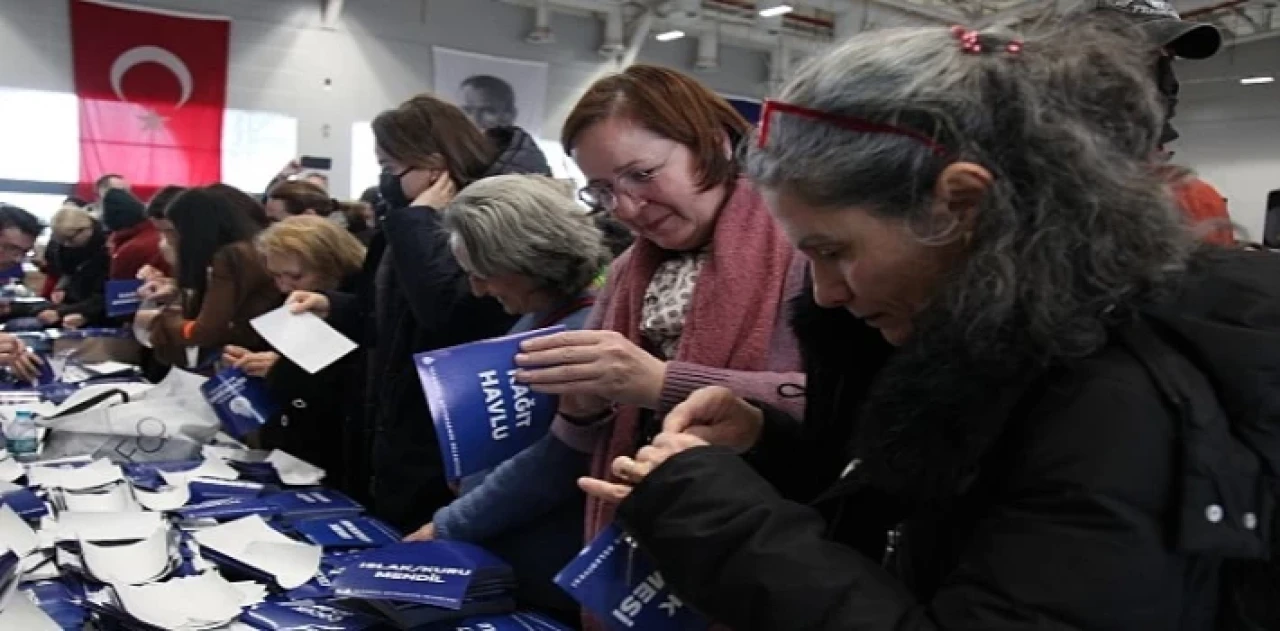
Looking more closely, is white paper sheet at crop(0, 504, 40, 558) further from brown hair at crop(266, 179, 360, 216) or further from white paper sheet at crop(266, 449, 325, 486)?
brown hair at crop(266, 179, 360, 216)

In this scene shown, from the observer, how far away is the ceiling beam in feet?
29.1

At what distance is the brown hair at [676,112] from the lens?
1337 millimetres

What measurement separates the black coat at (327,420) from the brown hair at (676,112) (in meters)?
1.28

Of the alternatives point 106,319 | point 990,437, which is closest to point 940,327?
point 990,437

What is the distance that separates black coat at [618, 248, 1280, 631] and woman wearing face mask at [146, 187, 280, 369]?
7.78 feet

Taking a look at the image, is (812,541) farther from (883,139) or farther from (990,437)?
(883,139)

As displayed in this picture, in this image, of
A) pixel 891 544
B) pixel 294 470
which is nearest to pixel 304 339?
pixel 294 470

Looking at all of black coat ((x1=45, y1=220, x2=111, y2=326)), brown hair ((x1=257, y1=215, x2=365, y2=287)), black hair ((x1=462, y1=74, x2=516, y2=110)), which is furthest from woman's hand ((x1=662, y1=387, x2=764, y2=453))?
black hair ((x1=462, y1=74, x2=516, y2=110))

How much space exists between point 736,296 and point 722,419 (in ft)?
0.79

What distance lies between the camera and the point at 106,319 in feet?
15.5

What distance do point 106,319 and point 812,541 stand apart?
476cm

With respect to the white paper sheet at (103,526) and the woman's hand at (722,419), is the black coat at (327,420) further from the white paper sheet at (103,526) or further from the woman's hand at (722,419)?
the woman's hand at (722,419)

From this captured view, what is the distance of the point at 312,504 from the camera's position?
210cm

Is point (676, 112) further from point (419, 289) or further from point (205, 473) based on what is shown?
point (205, 473)
